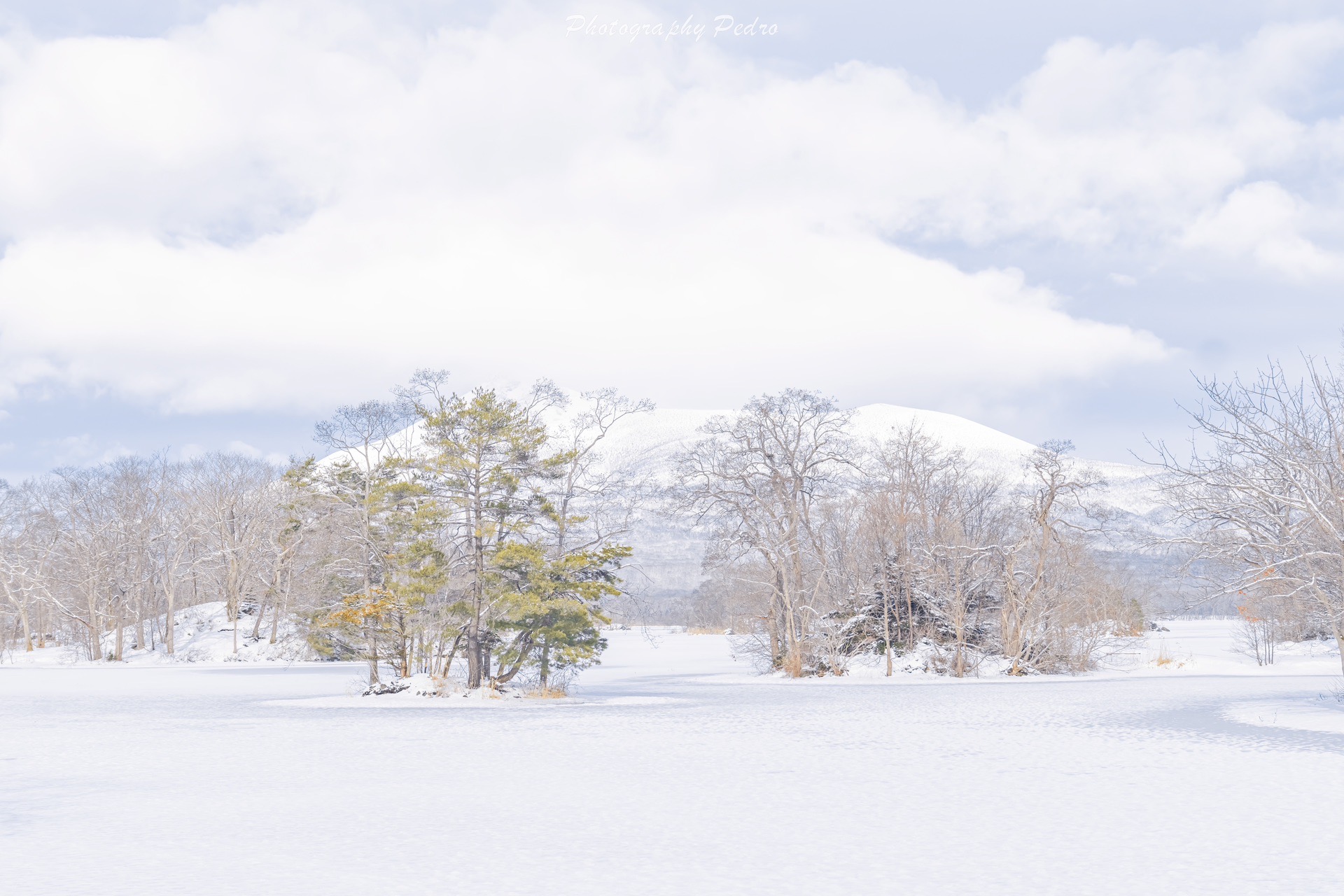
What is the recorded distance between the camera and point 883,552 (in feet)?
178

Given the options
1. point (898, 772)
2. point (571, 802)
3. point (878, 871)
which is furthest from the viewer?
point (898, 772)

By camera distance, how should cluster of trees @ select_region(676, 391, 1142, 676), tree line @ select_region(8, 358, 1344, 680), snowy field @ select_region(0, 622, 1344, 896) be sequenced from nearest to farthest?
snowy field @ select_region(0, 622, 1344, 896) → tree line @ select_region(8, 358, 1344, 680) → cluster of trees @ select_region(676, 391, 1142, 676)

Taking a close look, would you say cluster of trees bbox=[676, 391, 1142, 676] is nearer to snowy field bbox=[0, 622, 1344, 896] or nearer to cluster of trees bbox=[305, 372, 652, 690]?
cluster of trees bbox=[305, 372, 652, 690]

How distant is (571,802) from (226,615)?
79602 mm

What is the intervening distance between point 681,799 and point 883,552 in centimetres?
3945

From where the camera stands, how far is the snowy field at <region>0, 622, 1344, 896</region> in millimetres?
11156

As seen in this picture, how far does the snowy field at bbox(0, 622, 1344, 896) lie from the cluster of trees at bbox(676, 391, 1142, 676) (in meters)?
18.0

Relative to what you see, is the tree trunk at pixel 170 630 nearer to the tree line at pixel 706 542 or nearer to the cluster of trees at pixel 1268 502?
the tree line at pixel 706 542

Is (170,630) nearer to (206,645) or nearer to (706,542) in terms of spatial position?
(206,645)

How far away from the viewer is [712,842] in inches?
504

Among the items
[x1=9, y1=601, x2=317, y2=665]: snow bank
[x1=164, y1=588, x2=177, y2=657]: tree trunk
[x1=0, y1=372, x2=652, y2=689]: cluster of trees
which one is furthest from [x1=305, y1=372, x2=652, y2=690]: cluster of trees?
[x1=164, y1=588, x2=177, y2=657]: tree trunk

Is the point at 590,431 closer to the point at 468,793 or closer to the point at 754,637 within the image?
the point at 754,637

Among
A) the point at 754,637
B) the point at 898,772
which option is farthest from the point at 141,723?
the point at 754,637

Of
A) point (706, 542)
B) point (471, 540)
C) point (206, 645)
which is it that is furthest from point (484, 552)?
point (206, 645)
